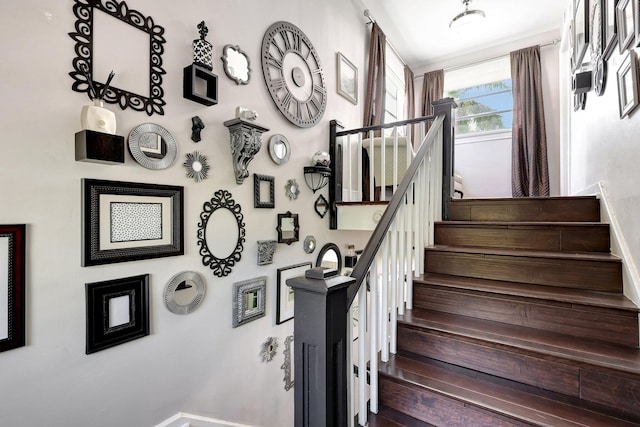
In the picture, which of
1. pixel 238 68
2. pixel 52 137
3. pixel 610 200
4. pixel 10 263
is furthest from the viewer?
pixel 238 68

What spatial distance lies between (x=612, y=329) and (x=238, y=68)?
8.76 feet

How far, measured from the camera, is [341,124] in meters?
3.38

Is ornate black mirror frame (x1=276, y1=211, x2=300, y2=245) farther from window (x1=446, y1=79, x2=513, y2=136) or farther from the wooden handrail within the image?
window (x1=446, y1=79, x2=513, y2=136)

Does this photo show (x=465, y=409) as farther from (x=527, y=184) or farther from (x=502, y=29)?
(x=502, y=29)

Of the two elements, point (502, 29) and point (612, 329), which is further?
point (502, 29)

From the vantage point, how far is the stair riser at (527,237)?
6.32 feet

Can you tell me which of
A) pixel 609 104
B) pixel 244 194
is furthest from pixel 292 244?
pixel 609 104

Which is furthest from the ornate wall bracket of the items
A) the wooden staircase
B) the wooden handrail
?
the wooden staircase

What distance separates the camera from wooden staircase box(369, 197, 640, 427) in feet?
4.17

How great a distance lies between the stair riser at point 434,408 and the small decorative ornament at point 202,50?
83.2 inches

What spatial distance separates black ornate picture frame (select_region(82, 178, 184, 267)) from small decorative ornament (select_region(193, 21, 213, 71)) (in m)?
0.81

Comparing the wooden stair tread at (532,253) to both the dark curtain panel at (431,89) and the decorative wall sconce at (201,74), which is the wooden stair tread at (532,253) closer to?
the decorative wall sconce at (201,74)

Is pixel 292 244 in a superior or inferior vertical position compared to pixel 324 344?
superior

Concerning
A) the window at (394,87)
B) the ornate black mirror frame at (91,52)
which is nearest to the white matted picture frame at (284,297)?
the ornate black mirror frame at (91,52)
